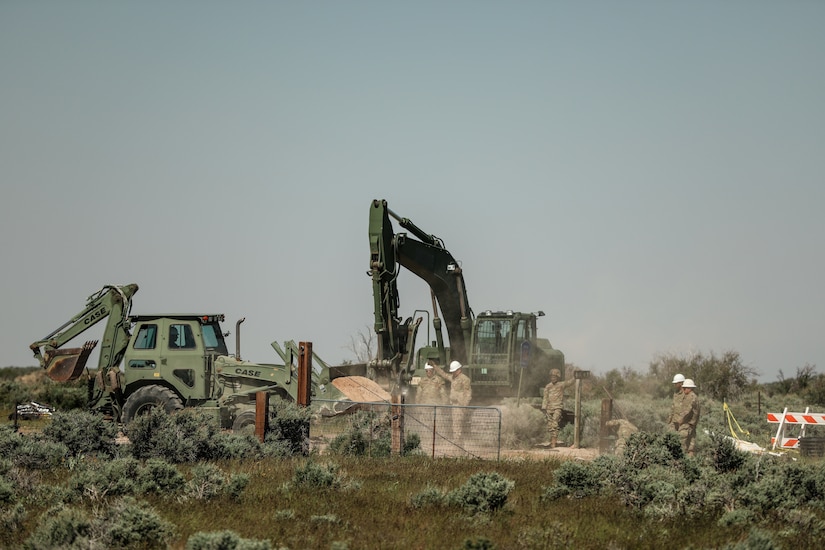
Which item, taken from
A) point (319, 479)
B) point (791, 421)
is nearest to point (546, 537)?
point (319, 479)

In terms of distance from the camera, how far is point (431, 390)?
23500 mm

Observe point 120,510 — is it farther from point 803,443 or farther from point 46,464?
point 803,443

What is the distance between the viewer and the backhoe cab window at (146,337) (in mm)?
22578

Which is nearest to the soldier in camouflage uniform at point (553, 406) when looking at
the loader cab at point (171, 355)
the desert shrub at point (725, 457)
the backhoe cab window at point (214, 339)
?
the desert shrub at point (725, 457)

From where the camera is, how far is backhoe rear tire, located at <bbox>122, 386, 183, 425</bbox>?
70.8ft

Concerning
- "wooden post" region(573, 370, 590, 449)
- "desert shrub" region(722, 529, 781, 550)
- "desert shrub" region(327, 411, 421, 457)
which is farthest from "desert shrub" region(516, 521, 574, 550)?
"wooden post" region(573, 370, 590, 449)

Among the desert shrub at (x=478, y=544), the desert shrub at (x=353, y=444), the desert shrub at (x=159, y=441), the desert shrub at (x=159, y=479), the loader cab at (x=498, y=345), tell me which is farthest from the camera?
the loader cab at (x=498, y=345)

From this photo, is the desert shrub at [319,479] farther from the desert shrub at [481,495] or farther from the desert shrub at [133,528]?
the desert shrub at [133,528]

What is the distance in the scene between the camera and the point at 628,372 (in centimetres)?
4875

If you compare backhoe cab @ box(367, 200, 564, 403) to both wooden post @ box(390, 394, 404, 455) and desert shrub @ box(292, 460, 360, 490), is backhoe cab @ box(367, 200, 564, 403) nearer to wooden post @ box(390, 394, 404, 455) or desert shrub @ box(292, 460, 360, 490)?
wooden post @ box(390, 394, 404, 455)

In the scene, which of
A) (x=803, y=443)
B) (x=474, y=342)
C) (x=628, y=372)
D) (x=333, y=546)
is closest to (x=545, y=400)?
(x=474, y=342)

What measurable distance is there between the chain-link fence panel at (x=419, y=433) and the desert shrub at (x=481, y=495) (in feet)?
16.2

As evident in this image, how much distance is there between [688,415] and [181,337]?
1150 centimetres

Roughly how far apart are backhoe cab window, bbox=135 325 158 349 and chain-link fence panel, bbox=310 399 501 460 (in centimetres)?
432
